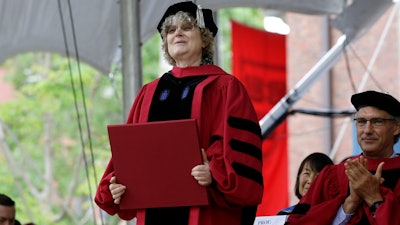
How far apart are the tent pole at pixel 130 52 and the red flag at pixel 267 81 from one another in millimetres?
6208

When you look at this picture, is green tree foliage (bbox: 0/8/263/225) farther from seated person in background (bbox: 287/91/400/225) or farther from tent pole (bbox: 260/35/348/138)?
seated person in background (bbox: 287/91/400/225)

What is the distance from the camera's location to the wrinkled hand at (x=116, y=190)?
532cm

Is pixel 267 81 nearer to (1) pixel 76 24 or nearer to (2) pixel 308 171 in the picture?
(1) pixel 76 24

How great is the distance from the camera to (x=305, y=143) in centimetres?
2028

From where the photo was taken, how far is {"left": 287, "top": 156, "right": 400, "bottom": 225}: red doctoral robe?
5.55 meters

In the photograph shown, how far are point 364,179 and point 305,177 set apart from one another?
1.59 m

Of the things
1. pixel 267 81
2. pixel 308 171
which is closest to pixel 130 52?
pixel 308 171

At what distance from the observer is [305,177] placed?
7160 millimetres

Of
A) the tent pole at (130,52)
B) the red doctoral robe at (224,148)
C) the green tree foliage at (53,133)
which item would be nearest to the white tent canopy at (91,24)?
the tent pole at (130,52)

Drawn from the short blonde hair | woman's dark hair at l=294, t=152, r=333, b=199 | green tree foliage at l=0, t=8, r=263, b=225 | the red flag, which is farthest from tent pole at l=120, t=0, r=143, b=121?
green tree foliage at l=0, t=8, r=263, b=225

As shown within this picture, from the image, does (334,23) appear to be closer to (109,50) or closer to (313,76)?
(313,76)

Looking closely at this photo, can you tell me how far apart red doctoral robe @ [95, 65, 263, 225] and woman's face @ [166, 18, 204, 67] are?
0.06 metres

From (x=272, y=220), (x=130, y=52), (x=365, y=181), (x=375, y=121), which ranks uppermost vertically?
(x=130, y=52)

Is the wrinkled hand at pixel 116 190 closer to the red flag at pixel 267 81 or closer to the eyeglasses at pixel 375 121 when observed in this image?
the eyeglasses at pixel 375 121
